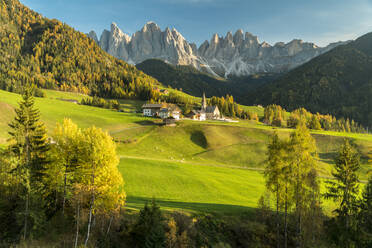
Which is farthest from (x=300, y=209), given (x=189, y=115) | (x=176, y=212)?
(x=189, y=115)

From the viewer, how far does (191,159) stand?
73812mm

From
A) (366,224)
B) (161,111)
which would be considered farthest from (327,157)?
(161,111)

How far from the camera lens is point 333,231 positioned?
78.1ft

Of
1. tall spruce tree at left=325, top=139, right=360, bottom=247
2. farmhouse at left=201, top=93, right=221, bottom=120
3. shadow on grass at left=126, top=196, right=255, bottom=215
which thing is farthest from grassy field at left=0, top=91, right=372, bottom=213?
farmhouse at left=201, top=93, right=221, bottom=120

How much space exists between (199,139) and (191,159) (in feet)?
66.8

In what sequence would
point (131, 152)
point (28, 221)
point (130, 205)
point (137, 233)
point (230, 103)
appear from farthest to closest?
1. point (230, 103)
2. point (131, 152)
3. point (130, 205)
4. point (28, 221)
5. point (137, 233)

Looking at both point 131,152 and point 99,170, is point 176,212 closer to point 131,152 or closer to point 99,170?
point 99,170

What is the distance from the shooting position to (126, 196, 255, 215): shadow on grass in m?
30.5

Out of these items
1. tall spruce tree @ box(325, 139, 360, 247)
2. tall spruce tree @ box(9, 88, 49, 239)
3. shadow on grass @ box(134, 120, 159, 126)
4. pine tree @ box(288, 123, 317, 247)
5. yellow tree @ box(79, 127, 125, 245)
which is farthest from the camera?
shadow on grass @ box(134, 120, 159, 126)

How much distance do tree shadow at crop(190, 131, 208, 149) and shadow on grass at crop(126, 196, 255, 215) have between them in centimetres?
5327

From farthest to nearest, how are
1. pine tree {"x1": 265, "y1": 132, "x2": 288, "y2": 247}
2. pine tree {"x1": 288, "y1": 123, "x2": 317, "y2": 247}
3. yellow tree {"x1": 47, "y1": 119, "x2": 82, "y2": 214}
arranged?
yellow tree {"x1": 47, "y1": 119, "x2": 82, "y2": 214} < pine tree {"x1": 265, "y1": 132, "x2": 288, "y2": 247} < pine tree {"x1": 288, "y1": 123, "x2": 317, "y2": 247}

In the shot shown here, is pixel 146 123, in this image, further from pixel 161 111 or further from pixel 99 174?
pixel 99 174

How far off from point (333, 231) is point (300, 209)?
4.27 m

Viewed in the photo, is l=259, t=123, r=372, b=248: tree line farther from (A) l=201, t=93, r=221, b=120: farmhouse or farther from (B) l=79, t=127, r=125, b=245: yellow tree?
(A) l=201, t=93, r=221, b=120: farmhouse
